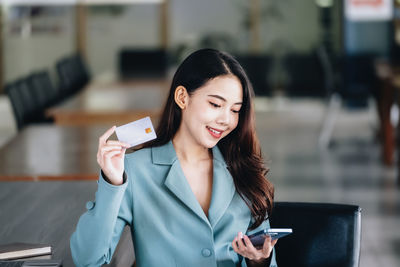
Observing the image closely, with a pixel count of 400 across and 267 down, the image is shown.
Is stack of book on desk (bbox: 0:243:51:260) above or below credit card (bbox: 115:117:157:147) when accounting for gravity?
below

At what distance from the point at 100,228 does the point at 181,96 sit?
1.41 feet

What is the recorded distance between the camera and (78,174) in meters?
3.16

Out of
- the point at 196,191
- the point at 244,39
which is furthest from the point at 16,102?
the point at 244,39

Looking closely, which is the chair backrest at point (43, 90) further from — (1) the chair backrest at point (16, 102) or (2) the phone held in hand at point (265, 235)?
(2) the phone held in hand at point (265, 235)

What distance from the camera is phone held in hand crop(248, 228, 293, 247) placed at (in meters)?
1.73

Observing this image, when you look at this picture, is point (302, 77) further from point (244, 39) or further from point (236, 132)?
point (236, 132)

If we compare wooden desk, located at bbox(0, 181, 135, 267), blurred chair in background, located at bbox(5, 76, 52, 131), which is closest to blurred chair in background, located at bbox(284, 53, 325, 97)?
blurred chair in background, located at bbox(5, 76, 52, 131)

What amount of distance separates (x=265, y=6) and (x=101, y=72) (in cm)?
241

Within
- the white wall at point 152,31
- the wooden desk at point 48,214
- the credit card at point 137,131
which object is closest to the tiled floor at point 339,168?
the white wall at point 152,31

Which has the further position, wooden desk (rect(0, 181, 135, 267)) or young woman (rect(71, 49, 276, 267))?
wooden desk (rect(0, 181, 135, 267))

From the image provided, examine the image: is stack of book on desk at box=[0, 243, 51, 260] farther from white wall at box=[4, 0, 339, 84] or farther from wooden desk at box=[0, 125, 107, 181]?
white wall at box=[4, 0, 339, 84]

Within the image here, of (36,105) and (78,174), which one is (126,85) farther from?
(78,174)

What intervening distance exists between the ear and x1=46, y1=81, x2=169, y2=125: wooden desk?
8.42 ft

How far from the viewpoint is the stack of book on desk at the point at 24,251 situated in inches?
78.8
